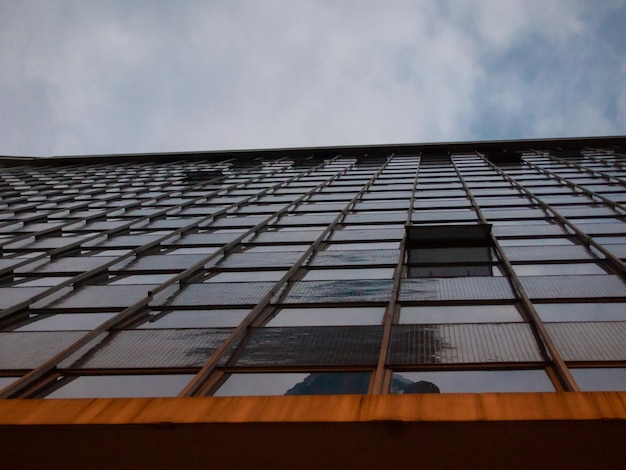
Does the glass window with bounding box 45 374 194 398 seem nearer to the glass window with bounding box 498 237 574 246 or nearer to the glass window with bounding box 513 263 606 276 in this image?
the glass window with bounding box 513 263 606 276

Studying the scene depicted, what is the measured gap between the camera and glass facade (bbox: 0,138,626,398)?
826cm

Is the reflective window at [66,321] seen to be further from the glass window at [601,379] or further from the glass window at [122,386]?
the glass window at [601,379]

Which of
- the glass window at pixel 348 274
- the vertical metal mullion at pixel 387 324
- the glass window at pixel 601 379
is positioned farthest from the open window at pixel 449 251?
the glass window at pixel 601 379

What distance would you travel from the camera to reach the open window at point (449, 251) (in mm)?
13570

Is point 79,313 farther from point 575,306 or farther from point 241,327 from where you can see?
point 575,306

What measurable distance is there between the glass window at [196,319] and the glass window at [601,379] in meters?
5.67

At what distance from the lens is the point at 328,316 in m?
10.8

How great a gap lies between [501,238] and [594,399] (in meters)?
11.7

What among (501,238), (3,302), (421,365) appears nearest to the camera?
(421,365)

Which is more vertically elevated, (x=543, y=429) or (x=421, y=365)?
(x=543, y=429)

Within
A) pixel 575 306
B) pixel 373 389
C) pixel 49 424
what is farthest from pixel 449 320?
pixel 49 424

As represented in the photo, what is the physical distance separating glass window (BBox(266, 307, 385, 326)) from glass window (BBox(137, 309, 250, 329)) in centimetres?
74

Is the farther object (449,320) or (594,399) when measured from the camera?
(449,320)

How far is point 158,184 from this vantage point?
1321 inches
